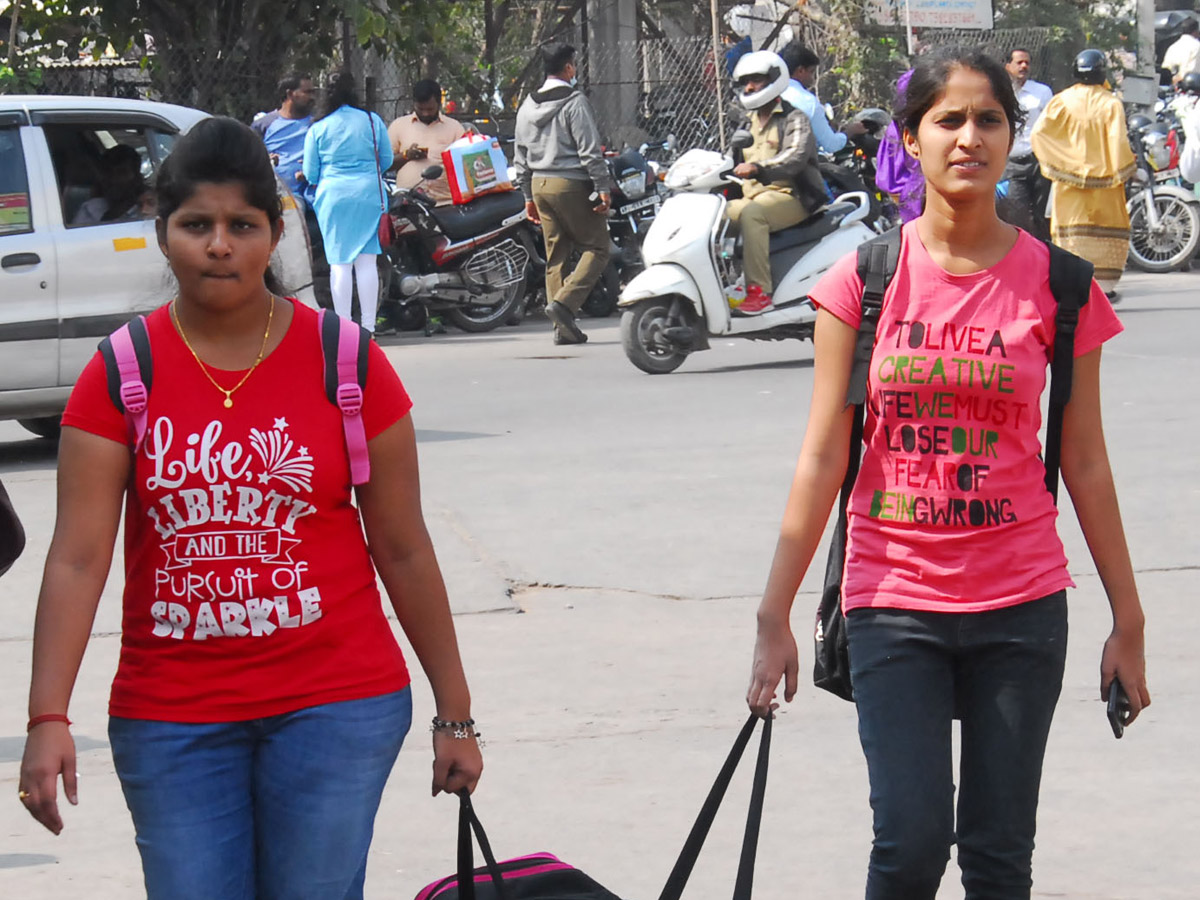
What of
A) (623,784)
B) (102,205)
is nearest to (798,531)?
(623,784)

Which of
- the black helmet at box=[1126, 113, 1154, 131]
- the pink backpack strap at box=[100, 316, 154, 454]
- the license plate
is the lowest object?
the license plate

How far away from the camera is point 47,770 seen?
2518 millimetres

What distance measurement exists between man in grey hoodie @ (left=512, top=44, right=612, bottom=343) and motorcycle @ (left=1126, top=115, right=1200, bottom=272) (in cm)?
538

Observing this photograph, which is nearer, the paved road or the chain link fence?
the paved road

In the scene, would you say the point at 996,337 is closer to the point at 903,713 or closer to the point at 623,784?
the point at 903,713

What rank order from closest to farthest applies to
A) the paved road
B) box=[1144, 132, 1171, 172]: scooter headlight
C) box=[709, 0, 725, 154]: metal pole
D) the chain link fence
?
1. the paved road
2. box=[1144, 132, 1171, 172]: scooter headlight
3. box=[709, 0, 725, 154]: metal pole
4. the chain link fence

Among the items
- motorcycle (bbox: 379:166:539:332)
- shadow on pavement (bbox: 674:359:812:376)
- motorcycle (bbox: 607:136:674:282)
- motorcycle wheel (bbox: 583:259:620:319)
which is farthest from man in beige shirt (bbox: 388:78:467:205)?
shadow on pavement (bbox: 674:359:812:376)

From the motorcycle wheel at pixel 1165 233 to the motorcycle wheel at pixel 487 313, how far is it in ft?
18.8

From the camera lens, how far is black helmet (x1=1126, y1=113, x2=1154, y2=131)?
1725 centimetres

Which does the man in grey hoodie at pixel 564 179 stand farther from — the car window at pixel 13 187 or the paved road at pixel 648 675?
the car window at pixel 13 187

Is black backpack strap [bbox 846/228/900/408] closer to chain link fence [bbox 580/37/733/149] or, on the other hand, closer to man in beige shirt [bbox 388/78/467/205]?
man in beige shirt [bbox 388/78/467/205]

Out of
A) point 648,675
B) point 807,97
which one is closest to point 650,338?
point 807,97

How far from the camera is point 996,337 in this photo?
9.86 feet

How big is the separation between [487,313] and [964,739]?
1242 cm
